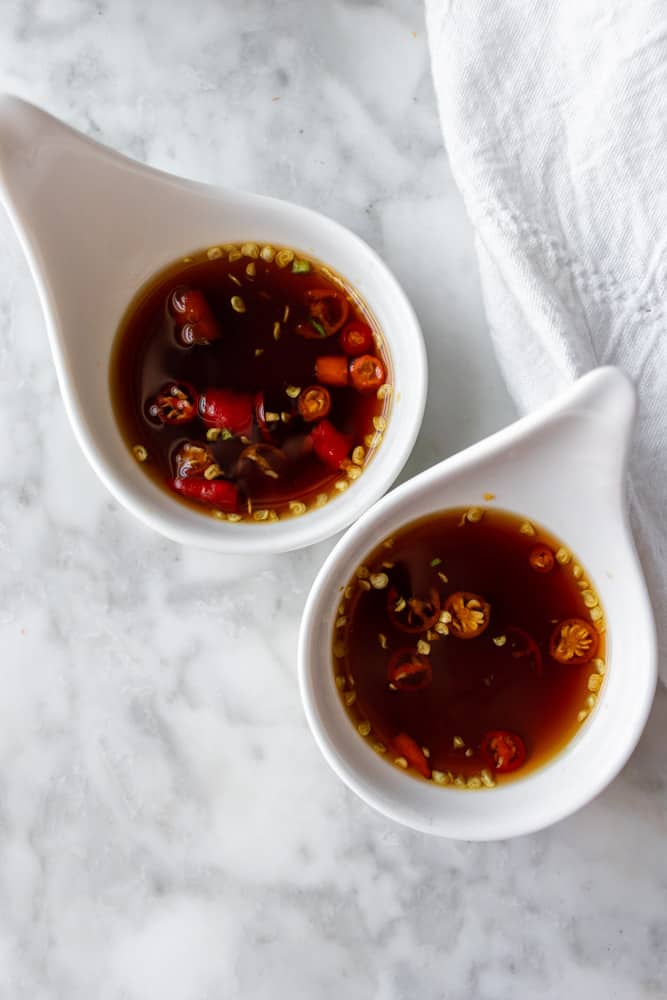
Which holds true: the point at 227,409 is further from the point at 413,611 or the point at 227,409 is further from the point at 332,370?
the point at 413,611

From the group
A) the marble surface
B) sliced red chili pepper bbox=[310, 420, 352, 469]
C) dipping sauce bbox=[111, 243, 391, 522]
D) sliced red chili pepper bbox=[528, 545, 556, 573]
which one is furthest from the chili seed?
sliced red chili pepper bbox=[528, 545, 556, 573]

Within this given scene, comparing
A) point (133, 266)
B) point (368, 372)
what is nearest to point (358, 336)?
point (368, 372)

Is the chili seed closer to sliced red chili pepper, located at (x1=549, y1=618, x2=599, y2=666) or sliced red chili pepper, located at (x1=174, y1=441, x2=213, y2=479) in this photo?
sliced red chili pepper, located at (x1=174, y1=441, x2=213, y2=479)

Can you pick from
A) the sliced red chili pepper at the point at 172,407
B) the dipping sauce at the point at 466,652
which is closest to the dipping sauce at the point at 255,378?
the sliced red chili pepper at the point at 172,407

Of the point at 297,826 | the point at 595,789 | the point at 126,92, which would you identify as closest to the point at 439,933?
the point at 297,826

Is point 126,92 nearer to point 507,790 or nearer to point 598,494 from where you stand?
point 598,494
